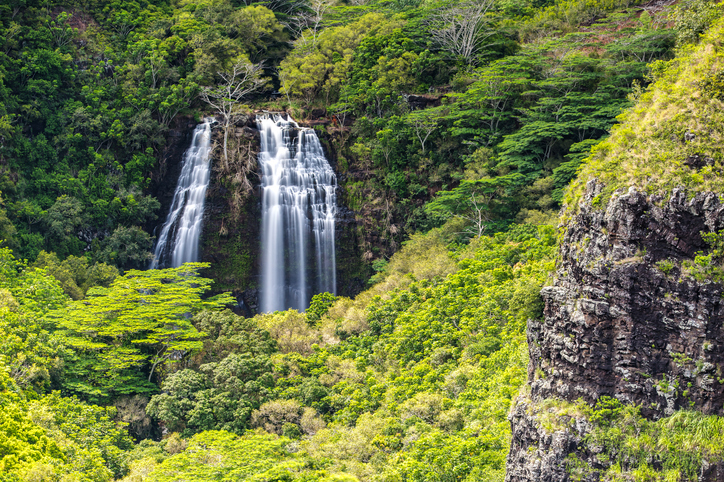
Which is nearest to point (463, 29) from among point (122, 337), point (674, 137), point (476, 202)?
point (476, 202)

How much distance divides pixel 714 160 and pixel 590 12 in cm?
2861

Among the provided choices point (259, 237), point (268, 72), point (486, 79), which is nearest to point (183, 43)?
point (268, 72)

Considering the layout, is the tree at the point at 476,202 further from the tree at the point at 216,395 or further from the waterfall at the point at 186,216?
the waterfall at the point at 186,216

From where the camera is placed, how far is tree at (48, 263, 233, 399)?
71.7 feet

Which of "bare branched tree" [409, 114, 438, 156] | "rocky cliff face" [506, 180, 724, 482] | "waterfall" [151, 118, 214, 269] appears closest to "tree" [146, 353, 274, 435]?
"rocky cliff face" [506, 180, 724, 482]

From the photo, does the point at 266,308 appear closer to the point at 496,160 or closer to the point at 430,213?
the point at 430,213

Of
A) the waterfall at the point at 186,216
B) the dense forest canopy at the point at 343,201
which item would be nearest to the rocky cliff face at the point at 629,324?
the dense forest canopy at the point at 343,201

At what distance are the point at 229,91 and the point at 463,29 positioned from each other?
1464 centimetres

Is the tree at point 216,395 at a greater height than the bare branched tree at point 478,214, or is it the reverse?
the bare branched tree at point 478,214

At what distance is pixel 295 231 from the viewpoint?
34.8m

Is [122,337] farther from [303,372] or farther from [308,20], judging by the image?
[308,20]

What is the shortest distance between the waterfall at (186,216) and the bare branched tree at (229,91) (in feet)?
6.83

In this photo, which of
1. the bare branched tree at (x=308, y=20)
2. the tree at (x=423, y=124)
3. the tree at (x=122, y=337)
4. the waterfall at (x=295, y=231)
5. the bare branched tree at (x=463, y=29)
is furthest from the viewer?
the bare branched tree at (x=308, y=20)

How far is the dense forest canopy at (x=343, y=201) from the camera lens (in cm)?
1605
